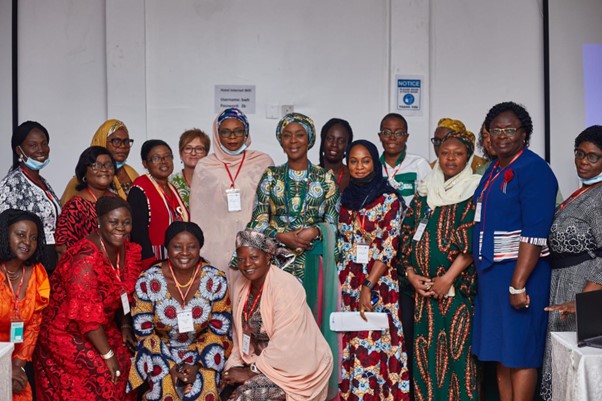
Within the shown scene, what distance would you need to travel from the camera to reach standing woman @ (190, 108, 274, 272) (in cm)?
534

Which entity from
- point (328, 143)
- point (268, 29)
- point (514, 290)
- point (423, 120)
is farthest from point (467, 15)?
point (514, 290)

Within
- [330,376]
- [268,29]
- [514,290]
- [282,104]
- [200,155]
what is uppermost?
[268,29]

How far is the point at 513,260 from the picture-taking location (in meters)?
4.54

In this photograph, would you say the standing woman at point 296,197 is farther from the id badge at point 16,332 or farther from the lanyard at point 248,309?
the id badge at point 16,332

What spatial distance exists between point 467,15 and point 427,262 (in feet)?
12.8

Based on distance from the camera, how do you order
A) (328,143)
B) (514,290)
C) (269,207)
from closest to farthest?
(514,290), (269,207), (328,143)

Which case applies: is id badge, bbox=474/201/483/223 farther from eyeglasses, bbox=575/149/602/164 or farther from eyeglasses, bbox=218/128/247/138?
eyeglasses, bbox=218/128/247/138

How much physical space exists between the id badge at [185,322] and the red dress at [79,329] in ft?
1.21

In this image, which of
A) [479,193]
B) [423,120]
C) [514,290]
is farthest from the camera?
[423,120]

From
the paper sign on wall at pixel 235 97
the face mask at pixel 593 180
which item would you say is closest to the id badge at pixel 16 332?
the face mask at pixel 593 180

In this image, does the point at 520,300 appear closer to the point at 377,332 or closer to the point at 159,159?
the point at 377,332

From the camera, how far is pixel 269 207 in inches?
200

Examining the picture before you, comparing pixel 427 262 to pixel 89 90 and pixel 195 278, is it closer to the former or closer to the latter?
pixel 195 278

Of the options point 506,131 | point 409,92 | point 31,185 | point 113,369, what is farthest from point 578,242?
point 409,92
